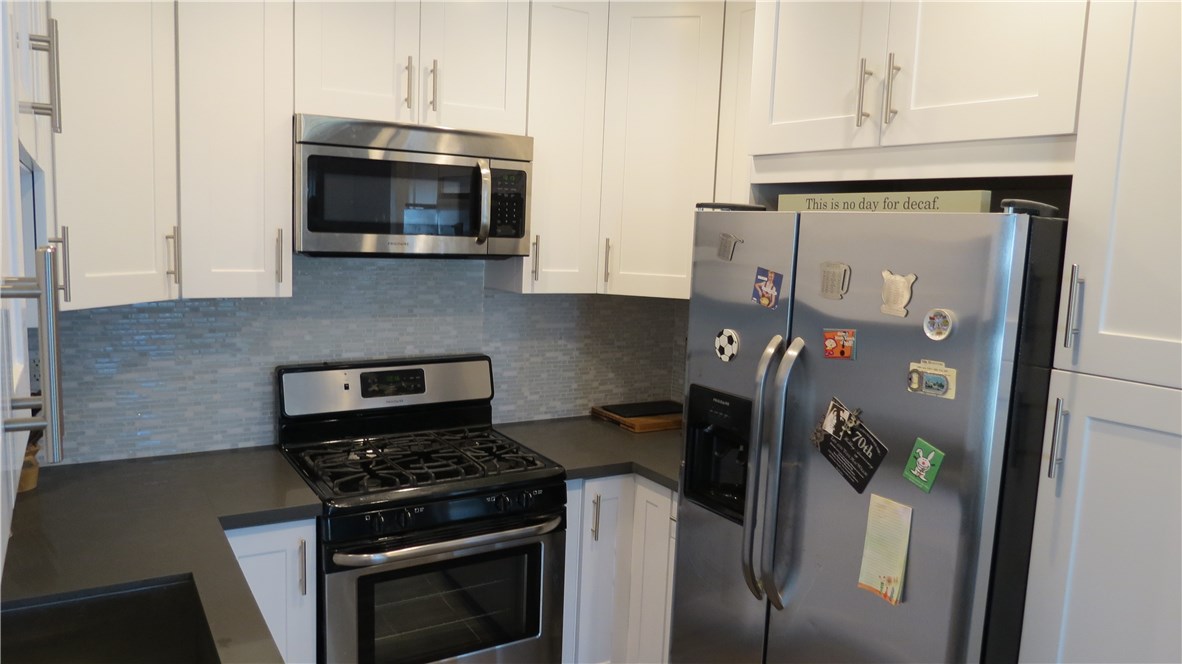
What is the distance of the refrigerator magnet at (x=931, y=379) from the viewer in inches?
64.2

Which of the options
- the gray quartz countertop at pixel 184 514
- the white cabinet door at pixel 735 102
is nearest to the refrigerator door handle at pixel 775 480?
the gray quartz countertop at pixel 184 514

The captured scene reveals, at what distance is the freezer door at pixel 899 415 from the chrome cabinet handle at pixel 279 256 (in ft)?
4.39

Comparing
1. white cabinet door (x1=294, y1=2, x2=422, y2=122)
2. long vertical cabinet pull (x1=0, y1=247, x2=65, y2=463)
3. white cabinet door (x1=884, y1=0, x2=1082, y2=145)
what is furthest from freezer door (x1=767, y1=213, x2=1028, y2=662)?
long vertical cabinet pull (x1=0, y1=247, x2=65, y2=463)

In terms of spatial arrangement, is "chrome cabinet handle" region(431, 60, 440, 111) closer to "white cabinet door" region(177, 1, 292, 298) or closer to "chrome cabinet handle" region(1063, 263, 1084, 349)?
"white cabinet door" region(177, 1, 292, 298)

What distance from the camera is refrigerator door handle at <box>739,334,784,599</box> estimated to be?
1.90 m

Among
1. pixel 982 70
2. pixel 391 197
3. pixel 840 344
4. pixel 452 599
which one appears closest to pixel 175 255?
pixel 391 197

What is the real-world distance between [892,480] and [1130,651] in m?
0.50

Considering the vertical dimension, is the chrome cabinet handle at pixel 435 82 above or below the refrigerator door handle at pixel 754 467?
above

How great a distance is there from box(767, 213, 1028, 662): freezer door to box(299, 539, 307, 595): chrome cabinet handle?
1144 mm

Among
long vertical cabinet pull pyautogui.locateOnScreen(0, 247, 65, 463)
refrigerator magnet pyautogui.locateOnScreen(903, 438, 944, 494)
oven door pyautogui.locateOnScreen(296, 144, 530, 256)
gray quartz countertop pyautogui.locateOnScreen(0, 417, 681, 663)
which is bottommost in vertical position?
gray quartz countertop pyautogui.locateOnScreen(0, 417, 681, 663)

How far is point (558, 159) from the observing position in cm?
264

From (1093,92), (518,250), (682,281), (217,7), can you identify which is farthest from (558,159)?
(1093,92)

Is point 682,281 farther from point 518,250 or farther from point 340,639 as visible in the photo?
point 340,639

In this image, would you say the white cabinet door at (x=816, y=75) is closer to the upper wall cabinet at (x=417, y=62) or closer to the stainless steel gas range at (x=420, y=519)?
the upper wall cabinet at (x=417, y=62)
